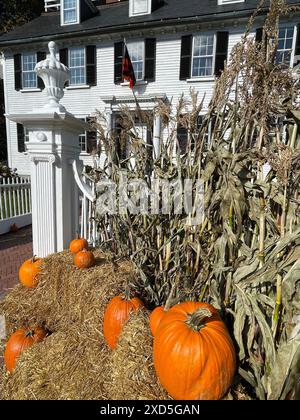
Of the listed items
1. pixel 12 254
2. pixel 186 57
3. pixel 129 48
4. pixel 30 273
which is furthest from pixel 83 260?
pixel 129 48

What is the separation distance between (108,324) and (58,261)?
1044 millimetres

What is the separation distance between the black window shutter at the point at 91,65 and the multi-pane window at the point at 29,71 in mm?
2809

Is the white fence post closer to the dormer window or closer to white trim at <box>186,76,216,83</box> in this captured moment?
white trim at <box>186,76,216,83</box>

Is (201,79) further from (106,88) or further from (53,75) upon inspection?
(53,75)

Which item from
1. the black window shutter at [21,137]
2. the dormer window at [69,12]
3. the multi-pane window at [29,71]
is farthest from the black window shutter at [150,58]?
the black window shutter at [21,137]

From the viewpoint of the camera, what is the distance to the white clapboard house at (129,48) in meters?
8.94

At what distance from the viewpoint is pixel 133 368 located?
1274 mm

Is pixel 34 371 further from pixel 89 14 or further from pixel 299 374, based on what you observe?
pixel 89 14

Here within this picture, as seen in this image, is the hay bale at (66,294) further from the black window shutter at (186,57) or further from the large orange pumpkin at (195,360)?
the black window shutter at (186,57)

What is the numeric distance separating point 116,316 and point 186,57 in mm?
10359

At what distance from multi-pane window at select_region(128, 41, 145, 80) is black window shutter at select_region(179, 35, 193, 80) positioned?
64.3 inches

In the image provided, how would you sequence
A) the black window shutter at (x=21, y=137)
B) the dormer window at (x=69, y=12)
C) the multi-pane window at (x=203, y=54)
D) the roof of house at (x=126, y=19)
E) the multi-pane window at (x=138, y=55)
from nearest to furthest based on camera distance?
the roof of house at (x=126, y=19)
the multi-pane window at (x=203, y=54)
the multi-pane window at (x=138, y=55)
the dormer window at (x=69, y=12)
the black window shutter at (x=21, y=137)

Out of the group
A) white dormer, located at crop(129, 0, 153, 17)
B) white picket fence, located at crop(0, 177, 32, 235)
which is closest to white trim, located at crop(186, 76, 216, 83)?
white dormer, located at crop(129, 0, 153, 17)

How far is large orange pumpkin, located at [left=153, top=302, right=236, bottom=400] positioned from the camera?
1.12 metres
